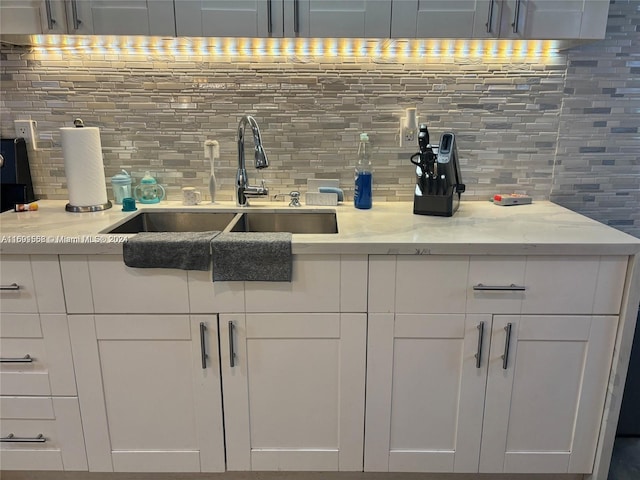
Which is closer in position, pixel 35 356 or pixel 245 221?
pixel 35 356

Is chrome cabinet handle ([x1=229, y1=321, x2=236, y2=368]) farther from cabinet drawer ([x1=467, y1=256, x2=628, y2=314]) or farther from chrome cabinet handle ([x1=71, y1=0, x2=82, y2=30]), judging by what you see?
chrome cabinet handle ([x1=71, y1=0, x2=82, y2=30])

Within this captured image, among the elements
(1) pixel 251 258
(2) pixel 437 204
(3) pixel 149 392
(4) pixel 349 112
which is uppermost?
(4) pixel 349 112

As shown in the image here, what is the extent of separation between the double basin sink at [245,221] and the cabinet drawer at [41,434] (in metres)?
0.71

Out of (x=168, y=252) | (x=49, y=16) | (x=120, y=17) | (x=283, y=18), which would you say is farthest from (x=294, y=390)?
(x=49, y=16)

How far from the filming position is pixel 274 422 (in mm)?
1557

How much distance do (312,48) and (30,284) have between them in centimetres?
130

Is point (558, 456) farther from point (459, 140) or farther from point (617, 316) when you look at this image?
point (459, 140)

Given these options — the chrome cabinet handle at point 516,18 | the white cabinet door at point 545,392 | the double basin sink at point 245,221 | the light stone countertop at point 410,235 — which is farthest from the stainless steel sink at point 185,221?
the chrome cabinet handle at point 516,18

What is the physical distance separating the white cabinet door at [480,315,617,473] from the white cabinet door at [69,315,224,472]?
0.92 m

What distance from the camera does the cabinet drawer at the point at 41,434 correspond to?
153 centimetres

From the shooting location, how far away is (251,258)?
1369 mm

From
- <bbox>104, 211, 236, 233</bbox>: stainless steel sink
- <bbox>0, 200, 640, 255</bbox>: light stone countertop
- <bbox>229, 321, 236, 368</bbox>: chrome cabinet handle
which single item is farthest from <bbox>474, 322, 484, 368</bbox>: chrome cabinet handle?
<bbox>104, 211, 236, 233</bbox>: stainless steel sink

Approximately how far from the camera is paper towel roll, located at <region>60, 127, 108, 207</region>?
67.5 inches

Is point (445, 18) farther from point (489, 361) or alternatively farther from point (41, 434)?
point (41, 434)
